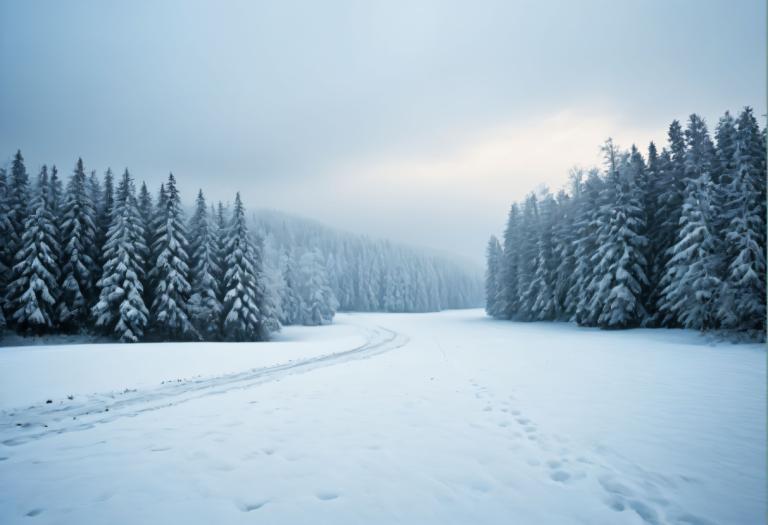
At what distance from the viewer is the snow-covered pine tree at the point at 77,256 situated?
26.7 m

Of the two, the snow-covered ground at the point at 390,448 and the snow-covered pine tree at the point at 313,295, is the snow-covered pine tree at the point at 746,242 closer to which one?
the snow-covered ground at the point at 390,448

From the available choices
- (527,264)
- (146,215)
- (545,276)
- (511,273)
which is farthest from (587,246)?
(146,215)

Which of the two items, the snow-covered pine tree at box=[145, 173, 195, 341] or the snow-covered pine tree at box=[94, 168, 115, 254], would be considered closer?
the snow-covered pine tree at box=[145, 173, 195, 341]

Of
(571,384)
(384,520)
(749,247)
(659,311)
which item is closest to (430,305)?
(659,311)

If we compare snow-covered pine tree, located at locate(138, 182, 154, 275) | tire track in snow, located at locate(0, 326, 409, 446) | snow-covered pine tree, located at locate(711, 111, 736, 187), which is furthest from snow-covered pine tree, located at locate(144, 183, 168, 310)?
snow-covered pine tree, located at locate(711, 111, 736, 187)

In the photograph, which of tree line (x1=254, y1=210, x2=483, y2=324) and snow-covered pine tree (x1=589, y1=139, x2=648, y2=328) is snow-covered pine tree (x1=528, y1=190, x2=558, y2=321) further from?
tree line (x1=254, y1=210, x2=483, y2=324)

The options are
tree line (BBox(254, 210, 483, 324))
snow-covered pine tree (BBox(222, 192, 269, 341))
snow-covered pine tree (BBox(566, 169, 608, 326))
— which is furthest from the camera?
tree line (BBox(254, 210, 483, 324))

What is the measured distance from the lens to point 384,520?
131 inches

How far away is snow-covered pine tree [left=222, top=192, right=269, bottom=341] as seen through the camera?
28688mm

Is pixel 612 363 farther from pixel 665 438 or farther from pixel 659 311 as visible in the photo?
→ pixel 659 311

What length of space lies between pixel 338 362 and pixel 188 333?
1886 cm

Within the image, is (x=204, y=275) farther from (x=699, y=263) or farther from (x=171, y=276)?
(x=699, y=263)

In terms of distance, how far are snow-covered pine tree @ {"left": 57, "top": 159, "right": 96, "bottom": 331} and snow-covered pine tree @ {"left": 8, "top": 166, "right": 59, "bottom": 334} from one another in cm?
74

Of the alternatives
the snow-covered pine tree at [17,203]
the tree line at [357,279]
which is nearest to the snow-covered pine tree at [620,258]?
the tree line at [357,279]
